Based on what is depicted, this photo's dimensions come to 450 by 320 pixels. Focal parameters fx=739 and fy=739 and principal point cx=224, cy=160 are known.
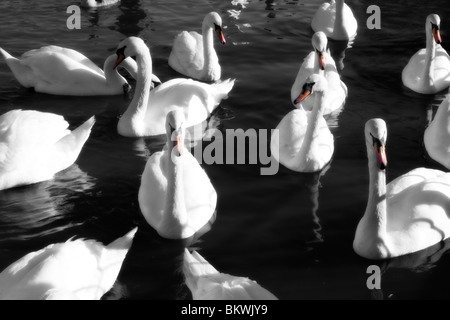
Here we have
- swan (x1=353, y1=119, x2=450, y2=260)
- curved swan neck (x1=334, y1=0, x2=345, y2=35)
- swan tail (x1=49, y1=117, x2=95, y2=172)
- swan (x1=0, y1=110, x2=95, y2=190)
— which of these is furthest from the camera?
curved swan neck (x1=334, y1=0, x2=345, y2=35)

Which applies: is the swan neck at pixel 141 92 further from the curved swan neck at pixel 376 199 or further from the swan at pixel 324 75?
the curved swan neck at pixel 376 199

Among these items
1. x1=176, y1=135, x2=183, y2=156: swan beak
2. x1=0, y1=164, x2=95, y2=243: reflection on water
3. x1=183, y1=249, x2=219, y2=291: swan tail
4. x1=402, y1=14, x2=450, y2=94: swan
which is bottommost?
x1=0, y1=164, x2=95, y2=243: reflection on water

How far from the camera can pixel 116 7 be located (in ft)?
55.8

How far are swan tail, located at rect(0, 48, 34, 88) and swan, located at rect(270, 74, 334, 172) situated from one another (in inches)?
179

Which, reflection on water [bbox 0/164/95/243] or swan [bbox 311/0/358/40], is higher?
swan [bbox 311/0/358/40]

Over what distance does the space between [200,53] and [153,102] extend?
7.39 feet

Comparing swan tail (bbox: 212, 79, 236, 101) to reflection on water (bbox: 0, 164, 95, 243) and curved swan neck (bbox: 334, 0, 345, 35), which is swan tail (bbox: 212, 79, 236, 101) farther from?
curved swan neck (bbox: 334, 0, 345, 35)

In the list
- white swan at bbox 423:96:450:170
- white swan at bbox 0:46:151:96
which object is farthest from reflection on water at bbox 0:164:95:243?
white swan at bbox 423:96:450:170

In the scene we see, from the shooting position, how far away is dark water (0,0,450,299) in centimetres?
787

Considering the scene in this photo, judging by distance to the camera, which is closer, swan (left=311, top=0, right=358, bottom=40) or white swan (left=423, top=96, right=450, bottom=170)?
white swan (left=423, top=96, right=450, bottom=170)

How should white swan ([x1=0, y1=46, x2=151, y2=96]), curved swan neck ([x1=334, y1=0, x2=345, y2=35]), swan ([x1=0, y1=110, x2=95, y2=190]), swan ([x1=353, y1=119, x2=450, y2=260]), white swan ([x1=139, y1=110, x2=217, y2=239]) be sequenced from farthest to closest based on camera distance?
curved swan neck ([x1=334, y1=0, x2=345, y2=35]) → white swan ([x1=0, y1=46, x2=151, y2=96]) → swan ([x1=0, y1=110, x2=95, y2=190]) → white swan ([x1=139, y1=110, x2=217, y2=239]) → swan ([x1=353, y1=119, x2=450, y2=260])

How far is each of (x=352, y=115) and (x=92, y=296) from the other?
6.03m

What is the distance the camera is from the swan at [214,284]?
260 inches

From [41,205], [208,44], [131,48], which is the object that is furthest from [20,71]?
[41,205]
